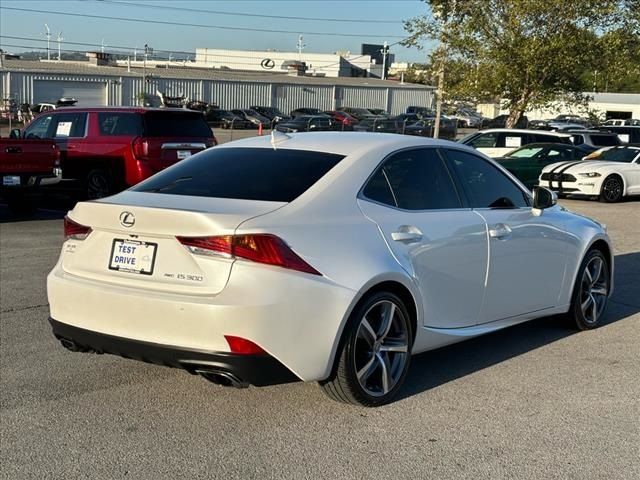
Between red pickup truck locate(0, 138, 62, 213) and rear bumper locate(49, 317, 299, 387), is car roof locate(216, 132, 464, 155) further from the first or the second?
red pickup truck locate(0, 138, 62, 213)

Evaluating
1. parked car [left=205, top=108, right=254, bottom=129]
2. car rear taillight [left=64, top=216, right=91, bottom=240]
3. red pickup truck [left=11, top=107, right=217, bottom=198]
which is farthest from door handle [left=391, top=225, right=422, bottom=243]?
parked car [left=205, top=108, right=254, bottom=129]

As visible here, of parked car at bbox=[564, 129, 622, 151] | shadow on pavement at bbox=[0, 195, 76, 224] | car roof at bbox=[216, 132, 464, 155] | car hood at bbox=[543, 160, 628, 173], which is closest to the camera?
car roof at bbox=[216, 132, 464, 155]

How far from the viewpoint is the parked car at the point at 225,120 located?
5472cm

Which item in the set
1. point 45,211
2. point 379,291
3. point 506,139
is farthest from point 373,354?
point 506,139

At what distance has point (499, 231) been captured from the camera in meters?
5.56

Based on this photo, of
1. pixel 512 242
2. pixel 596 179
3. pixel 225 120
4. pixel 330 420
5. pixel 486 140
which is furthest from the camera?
pixel 225 120

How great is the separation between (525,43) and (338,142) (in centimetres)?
2506

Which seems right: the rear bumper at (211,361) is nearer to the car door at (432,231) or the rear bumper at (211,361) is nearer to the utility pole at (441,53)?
the car door at (432,231)

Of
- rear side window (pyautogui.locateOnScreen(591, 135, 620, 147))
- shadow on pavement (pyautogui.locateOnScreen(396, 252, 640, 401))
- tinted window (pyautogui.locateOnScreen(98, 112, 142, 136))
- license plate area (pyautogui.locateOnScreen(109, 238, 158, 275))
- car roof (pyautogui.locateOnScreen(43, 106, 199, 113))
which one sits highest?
car roof (pyautogui.locateOnScreen(43, 106, 199, 113))

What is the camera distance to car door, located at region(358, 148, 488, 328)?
15.7 feet

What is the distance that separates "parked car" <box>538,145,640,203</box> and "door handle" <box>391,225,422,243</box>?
14.2 m

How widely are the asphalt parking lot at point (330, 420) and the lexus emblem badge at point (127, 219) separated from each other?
1.10m

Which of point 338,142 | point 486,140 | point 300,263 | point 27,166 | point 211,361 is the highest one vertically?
point 338,142

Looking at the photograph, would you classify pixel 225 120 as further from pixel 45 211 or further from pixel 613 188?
pixel 45 211
